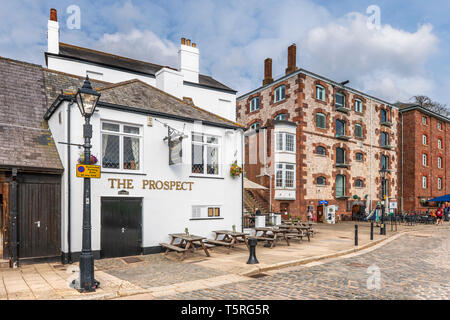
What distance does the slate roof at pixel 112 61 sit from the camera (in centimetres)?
2177

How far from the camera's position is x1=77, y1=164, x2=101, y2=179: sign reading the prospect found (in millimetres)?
7395

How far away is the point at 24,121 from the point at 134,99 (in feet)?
13.0

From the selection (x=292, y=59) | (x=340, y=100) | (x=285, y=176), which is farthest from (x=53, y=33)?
(x=340, y=100)

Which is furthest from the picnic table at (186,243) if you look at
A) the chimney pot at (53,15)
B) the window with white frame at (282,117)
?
the window with white frame at (282,117)

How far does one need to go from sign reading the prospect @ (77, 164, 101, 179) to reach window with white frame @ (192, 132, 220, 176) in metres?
6.18

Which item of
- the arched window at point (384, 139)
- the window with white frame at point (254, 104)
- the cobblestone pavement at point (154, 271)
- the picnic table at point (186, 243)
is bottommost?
the cobblestone pavement at point (154, 271)

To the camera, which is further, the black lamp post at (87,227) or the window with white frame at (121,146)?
the window with white frame at (121,146)

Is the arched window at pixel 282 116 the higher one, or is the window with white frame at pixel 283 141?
the arched window at pixel 282 116

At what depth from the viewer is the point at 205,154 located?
13953 millimetres

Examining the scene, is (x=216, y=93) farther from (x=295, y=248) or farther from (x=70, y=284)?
(x=70, y=284)

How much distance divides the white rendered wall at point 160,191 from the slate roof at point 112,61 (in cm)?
1140

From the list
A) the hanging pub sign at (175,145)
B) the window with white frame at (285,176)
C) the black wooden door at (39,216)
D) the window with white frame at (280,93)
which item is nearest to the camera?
the black wooden door at (39,216)

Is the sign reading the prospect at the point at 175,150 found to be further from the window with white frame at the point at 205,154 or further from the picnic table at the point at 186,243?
the picnic table at the point at 186,243
